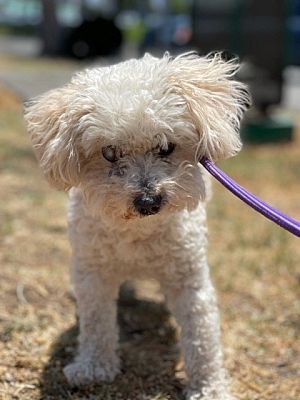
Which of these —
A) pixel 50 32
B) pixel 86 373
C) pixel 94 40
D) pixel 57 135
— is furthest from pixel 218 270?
pixel 50 32

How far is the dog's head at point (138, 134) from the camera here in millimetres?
2631

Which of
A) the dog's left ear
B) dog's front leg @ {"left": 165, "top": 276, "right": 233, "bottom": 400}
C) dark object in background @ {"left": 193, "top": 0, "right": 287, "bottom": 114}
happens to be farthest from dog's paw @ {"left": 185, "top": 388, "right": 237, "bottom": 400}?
dark object in background @ {"left": 193, "top": 0, "right": 287, "bottom": 114}

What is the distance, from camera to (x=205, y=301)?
9.97 ft

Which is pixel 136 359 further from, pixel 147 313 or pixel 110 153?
pixel 110 153

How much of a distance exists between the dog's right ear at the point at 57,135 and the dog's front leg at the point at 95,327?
1.59 ft

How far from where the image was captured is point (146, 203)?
2.58 meters

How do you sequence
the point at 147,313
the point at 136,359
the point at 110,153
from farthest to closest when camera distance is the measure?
the point at 147,313 → the point at 136,359 → the point at 110,153

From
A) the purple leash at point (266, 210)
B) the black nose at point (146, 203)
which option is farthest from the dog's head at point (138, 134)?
the purple leash at point (266, 210)

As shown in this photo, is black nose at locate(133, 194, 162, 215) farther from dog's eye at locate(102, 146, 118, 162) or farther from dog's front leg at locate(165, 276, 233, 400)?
dog's front leg at locate(165, 276, 233, 400)

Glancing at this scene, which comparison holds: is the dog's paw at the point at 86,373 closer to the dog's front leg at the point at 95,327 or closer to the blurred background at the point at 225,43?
the dog's front leg at the point at 95,327

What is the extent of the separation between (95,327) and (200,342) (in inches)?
19.1

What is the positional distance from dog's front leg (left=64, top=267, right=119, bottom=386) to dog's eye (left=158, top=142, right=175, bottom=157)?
684 mm

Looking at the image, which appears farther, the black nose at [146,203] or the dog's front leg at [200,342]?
the dog's front leg at [200,342]

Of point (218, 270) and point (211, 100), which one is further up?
point (211, 100)
